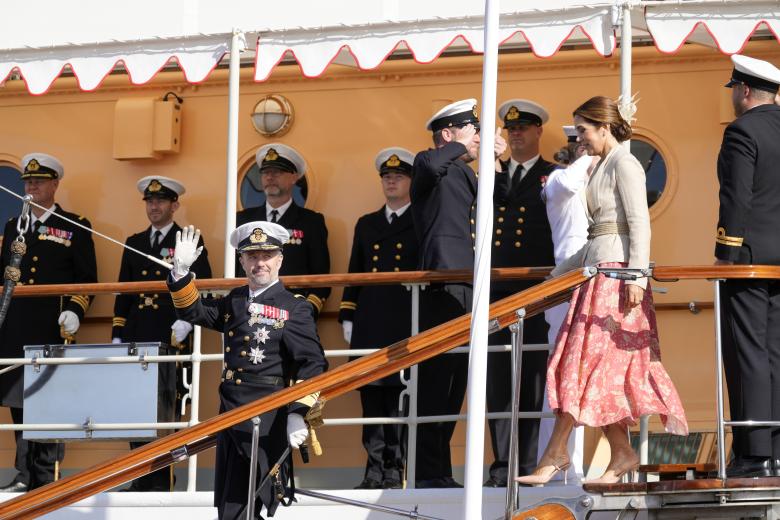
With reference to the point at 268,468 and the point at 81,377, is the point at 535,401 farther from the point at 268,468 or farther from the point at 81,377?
the point at 81,377

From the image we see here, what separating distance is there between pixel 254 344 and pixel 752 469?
2.33 meters

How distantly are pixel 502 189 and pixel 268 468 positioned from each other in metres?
2.50

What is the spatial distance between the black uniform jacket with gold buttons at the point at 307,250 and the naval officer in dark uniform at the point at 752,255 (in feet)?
11.2

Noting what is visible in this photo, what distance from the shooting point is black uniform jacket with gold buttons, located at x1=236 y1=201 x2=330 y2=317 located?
8969mm

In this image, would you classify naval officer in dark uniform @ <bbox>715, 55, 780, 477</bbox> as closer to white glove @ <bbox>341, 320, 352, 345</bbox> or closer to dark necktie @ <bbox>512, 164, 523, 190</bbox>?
dark necktie @ <bbox>512, 164, 523, 190</bbox>

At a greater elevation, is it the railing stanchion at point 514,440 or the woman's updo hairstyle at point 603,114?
the woman's updo hairstyle at point 603,114

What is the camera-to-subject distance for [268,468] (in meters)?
6.42

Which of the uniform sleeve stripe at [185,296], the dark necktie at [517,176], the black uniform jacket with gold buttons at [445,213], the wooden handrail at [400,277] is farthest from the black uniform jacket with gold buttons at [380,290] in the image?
the uniform sleeve stripe at [185,296]

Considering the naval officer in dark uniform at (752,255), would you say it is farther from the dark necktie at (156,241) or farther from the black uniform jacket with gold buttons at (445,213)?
the dark necktie at (156,241)

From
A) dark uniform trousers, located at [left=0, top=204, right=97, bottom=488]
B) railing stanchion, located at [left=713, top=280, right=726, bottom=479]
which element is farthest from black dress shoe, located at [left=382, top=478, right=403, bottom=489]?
railing stanchion, located at [left=713, top=280, right=726, bottom=479]

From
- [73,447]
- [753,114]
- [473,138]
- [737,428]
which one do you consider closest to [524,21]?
[473,138]

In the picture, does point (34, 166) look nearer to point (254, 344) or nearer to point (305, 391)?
point (254, 344)

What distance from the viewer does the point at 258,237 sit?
665cm

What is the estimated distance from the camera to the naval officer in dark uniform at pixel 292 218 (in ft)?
29.5
